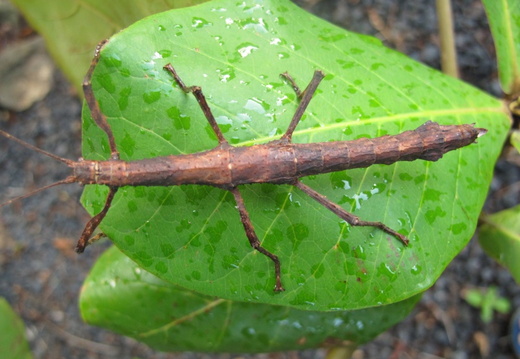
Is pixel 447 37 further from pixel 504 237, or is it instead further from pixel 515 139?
pixel 504 237

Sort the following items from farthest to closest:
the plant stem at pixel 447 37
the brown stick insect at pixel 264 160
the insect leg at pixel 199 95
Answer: the plant stem at pixel 447 37 < the brown stick insect at pixel 264 160 < the insect leg at pixel 199 95

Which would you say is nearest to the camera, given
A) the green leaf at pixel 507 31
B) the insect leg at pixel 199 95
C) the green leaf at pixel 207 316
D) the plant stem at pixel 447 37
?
the insect leg at pixel 199 95

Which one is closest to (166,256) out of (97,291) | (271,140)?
(271,140)

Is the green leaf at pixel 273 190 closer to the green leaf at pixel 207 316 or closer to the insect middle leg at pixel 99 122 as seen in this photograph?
the insect middle leg at pixel 99 122

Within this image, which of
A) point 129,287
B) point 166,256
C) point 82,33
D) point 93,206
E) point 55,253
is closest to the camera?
point 166,256

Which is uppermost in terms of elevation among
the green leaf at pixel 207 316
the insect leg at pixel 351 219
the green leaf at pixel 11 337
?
the insect leg at pixel 351 219

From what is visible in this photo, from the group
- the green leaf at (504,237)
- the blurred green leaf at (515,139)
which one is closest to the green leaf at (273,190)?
the blurred green leaf at (515,139)

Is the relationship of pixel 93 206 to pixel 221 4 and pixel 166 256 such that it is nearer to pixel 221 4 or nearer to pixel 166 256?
pixel 166 256

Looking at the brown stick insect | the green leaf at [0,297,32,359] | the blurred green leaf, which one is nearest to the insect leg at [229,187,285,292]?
the brown stick insect
